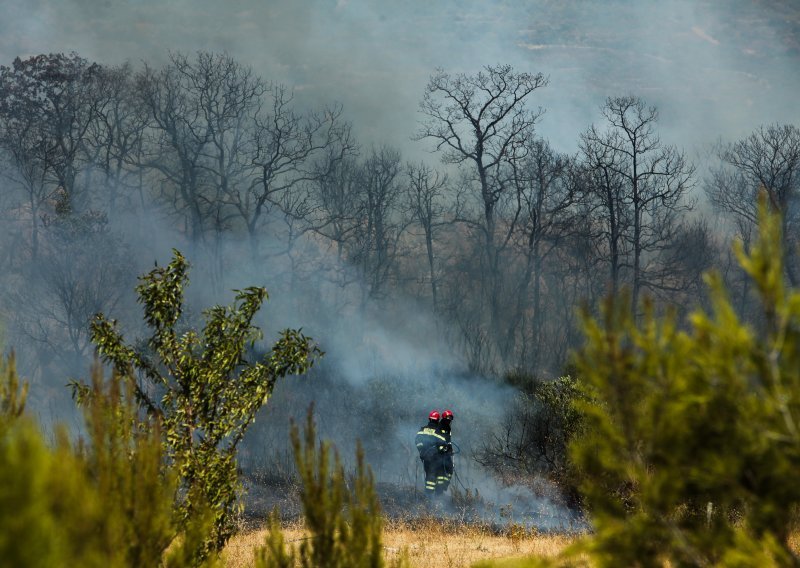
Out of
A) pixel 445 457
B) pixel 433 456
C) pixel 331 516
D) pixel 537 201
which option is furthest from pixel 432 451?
pixel 537 201

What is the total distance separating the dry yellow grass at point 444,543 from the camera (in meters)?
10.4

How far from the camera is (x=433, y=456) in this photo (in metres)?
14.9

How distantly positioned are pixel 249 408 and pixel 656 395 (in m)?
5.11

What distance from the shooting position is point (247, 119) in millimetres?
41719

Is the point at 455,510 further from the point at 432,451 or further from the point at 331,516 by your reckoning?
the point at 331,516

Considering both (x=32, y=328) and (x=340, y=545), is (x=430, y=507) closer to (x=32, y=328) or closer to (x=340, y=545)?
(x=340, y=545)

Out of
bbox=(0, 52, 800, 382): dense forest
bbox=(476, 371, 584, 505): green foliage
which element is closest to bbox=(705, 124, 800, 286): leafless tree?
bbox=(0, 52, 800, 382): dense forest

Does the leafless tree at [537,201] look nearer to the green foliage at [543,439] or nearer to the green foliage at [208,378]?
the green foliage at [543,439]

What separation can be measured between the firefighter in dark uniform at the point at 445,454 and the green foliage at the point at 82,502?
9.74 m

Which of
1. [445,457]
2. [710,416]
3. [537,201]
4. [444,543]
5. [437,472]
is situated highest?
[537,201]

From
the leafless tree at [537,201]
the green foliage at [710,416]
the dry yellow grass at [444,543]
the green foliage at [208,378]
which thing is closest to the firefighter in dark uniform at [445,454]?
the dry yellow grass at [444,543]

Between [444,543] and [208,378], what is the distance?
546 centimetres

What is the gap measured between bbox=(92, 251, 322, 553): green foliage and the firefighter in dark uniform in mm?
6914

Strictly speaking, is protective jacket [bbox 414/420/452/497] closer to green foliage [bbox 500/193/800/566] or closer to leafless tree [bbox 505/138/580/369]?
green foliage [bbox 500/193/800/566]
